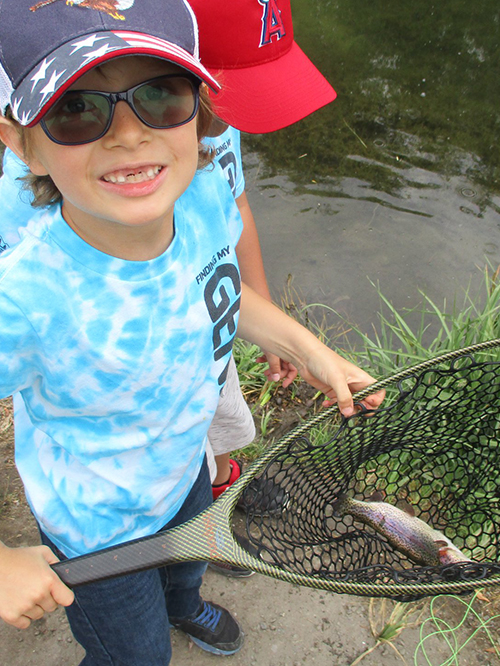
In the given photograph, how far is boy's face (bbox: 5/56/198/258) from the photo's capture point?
945 millimetres

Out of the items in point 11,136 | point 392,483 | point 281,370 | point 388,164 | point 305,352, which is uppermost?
→ point 11,136

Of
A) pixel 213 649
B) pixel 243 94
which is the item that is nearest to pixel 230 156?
pixel 243 94

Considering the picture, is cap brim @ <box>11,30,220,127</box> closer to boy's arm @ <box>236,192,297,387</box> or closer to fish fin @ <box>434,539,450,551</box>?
A: boy's arm @ <box>236,192,297,387</box>

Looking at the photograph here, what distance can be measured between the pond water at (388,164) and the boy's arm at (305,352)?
1.69 meters

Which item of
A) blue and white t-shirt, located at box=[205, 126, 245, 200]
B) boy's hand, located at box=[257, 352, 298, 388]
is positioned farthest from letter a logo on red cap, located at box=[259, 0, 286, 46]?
boy's hand, located at box=[257, 352, 298, 388]

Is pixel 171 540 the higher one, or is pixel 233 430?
pixel 171 540

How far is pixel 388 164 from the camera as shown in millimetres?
4012

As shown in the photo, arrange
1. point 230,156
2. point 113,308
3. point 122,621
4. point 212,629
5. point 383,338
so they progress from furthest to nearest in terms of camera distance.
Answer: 1. point 383,338
2. point 212,629
3. point 230,156
4. point 122,621
5. point 113,308

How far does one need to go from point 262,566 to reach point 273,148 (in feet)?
11.7

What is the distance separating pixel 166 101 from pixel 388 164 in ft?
10.8

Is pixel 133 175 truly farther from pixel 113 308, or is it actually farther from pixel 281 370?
pixel 281 370

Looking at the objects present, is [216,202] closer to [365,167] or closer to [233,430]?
[233,430]

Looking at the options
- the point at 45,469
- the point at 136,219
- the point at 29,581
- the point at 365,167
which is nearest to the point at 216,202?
the point at 136,219

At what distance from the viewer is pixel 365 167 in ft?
13.1
